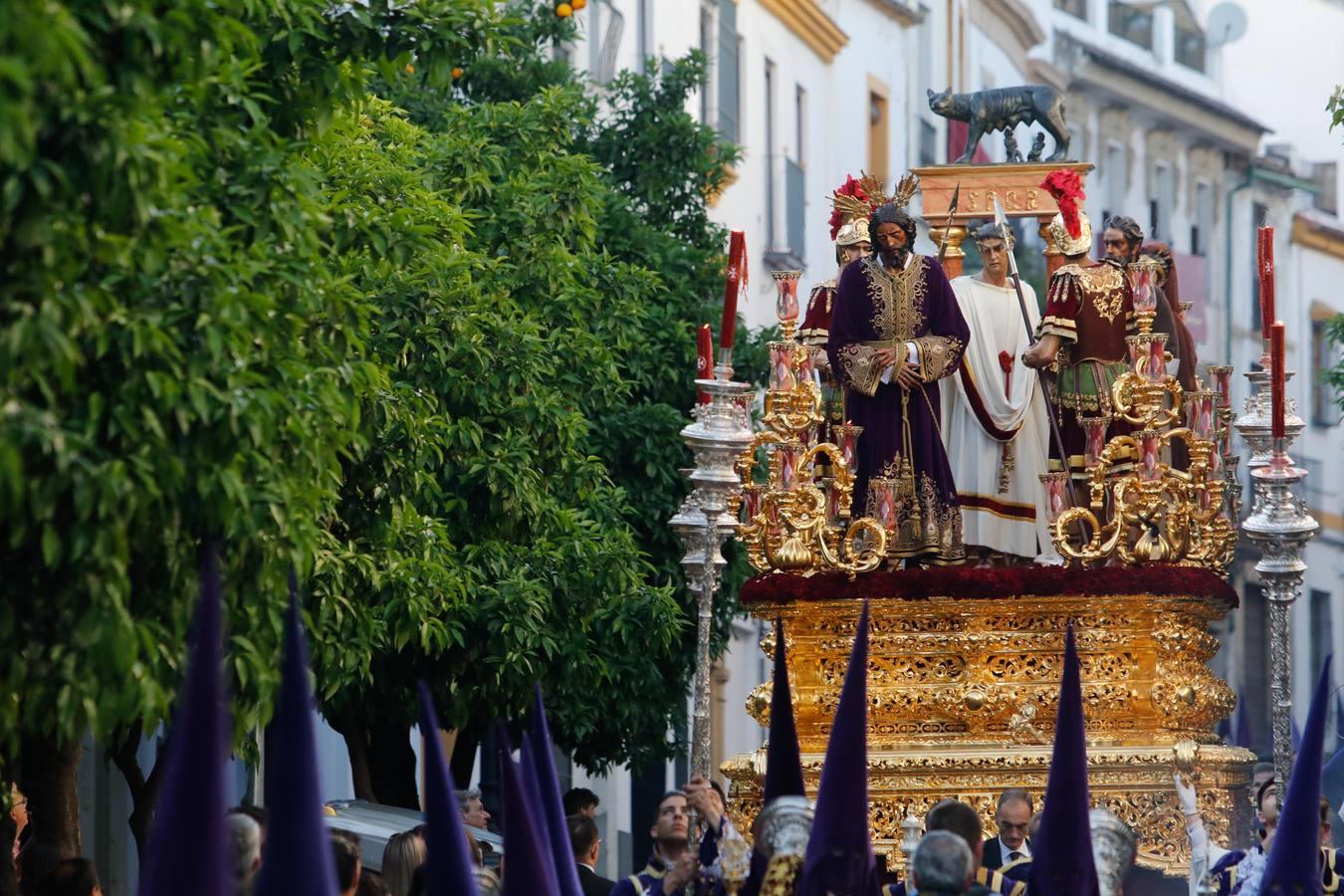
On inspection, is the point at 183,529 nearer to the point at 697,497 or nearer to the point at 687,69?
the point at 697,497

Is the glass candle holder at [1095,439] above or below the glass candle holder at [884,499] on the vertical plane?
above

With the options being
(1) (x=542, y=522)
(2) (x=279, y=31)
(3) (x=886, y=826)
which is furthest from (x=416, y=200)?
(2) (x=279, y=31)

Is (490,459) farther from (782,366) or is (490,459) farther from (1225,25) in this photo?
(1225,25)

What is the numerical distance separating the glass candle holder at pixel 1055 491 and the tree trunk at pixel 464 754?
6.25m

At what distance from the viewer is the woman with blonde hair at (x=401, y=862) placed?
11234 millimetres

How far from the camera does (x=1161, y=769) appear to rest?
46.5 feet

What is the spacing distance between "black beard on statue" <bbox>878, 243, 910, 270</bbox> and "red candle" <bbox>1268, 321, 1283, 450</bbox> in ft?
5.95

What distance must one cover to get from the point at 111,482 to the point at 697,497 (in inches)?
219

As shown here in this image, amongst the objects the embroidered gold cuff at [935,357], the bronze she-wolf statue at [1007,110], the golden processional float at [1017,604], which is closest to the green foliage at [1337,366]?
the bronze she-wolf statue at [1007,110]

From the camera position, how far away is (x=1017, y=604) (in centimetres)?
1460

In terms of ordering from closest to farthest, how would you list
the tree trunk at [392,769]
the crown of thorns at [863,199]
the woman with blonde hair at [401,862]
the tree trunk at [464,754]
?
the woman with blonde hair at [401,862] < the crown of thorns at [863,199] < the tree trunk at [464,754] < the tree trunk at [392,769]

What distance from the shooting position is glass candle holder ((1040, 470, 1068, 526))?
14648 millimetres

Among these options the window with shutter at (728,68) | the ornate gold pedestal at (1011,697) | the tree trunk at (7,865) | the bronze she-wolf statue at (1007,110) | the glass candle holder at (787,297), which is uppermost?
the window with shutter at (728,68)

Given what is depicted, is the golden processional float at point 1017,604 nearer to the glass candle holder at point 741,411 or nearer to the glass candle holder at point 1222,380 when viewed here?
the glass candle holder at point 741,411
